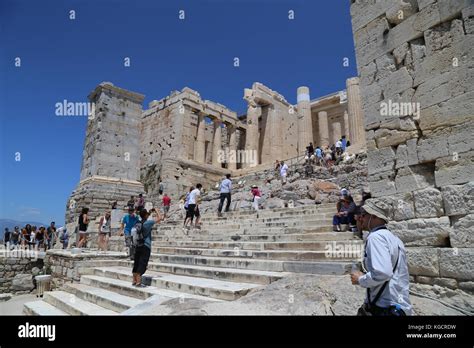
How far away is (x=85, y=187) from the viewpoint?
14.5m

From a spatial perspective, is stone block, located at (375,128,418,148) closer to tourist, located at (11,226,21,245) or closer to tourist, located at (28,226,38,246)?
tourist, located at (28,226,38,246)

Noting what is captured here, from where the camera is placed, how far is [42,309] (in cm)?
523

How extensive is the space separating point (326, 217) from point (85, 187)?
11.7m

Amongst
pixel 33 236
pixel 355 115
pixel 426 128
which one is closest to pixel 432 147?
pixel 426 128

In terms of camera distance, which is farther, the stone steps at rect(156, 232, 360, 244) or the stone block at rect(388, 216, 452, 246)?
the stone steps at rect(156, 232, 360, 244)

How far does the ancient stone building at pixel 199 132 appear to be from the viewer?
1561cm

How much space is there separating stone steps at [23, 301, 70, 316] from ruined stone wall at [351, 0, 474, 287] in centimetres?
542

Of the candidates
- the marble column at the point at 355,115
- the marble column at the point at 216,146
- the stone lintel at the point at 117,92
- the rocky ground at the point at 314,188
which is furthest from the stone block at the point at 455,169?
the marble column at the point at 216,146

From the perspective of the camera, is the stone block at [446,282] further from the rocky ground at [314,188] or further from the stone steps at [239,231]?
the rocky ground at [314,188]

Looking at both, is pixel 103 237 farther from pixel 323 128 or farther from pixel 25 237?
pixel 323 128

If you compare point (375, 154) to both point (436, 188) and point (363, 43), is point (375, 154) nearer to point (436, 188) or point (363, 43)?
point (436, 188)

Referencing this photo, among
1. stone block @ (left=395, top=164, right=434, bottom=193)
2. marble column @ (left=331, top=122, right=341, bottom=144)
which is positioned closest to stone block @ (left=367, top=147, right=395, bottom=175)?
stone block @ (left=395, top=164, right=434, bottom=193)

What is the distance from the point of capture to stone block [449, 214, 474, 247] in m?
3.25
